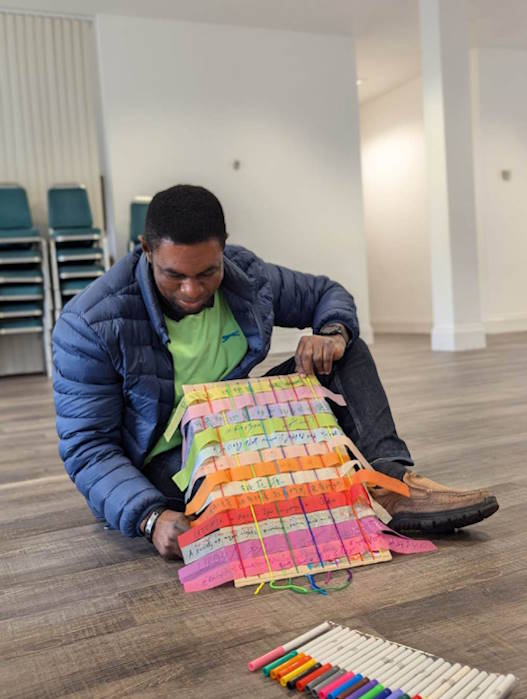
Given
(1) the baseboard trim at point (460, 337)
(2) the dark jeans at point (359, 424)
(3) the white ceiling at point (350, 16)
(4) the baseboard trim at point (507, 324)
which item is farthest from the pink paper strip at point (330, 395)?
(4) the baseboard trim at point (507, 324)

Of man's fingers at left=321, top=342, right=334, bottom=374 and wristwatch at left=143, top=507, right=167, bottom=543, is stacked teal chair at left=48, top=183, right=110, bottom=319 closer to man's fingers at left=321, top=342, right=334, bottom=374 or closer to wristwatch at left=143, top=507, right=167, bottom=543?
man's fingers at left=321, top=342, right=334, bottom=374

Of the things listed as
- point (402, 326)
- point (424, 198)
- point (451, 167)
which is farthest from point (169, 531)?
point (402, 326)

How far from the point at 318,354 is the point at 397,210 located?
6.85 meters

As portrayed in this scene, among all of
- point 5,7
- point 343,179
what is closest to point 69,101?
point 5,7

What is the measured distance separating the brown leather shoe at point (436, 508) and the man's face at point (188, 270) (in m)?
0.51

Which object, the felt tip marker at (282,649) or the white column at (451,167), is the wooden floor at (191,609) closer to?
the felt tip marker at (282,649)

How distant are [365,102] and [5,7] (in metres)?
4.26

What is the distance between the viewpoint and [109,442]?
1331 mm

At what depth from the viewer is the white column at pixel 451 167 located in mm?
5262

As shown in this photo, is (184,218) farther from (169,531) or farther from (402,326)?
(402,326)

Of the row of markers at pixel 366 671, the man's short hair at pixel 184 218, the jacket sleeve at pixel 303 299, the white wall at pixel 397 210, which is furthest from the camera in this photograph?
the white wall at pixel 397 210

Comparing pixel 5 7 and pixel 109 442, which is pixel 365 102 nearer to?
pixel 5 7

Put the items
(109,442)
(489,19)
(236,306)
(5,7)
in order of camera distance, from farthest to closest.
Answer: (489,19) → (5,7) → (236,306) → (109,442)

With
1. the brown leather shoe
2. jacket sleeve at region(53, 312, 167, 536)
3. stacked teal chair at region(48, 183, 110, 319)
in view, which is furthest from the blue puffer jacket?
stacked teal chair at region(48, 183, 110, 319)
